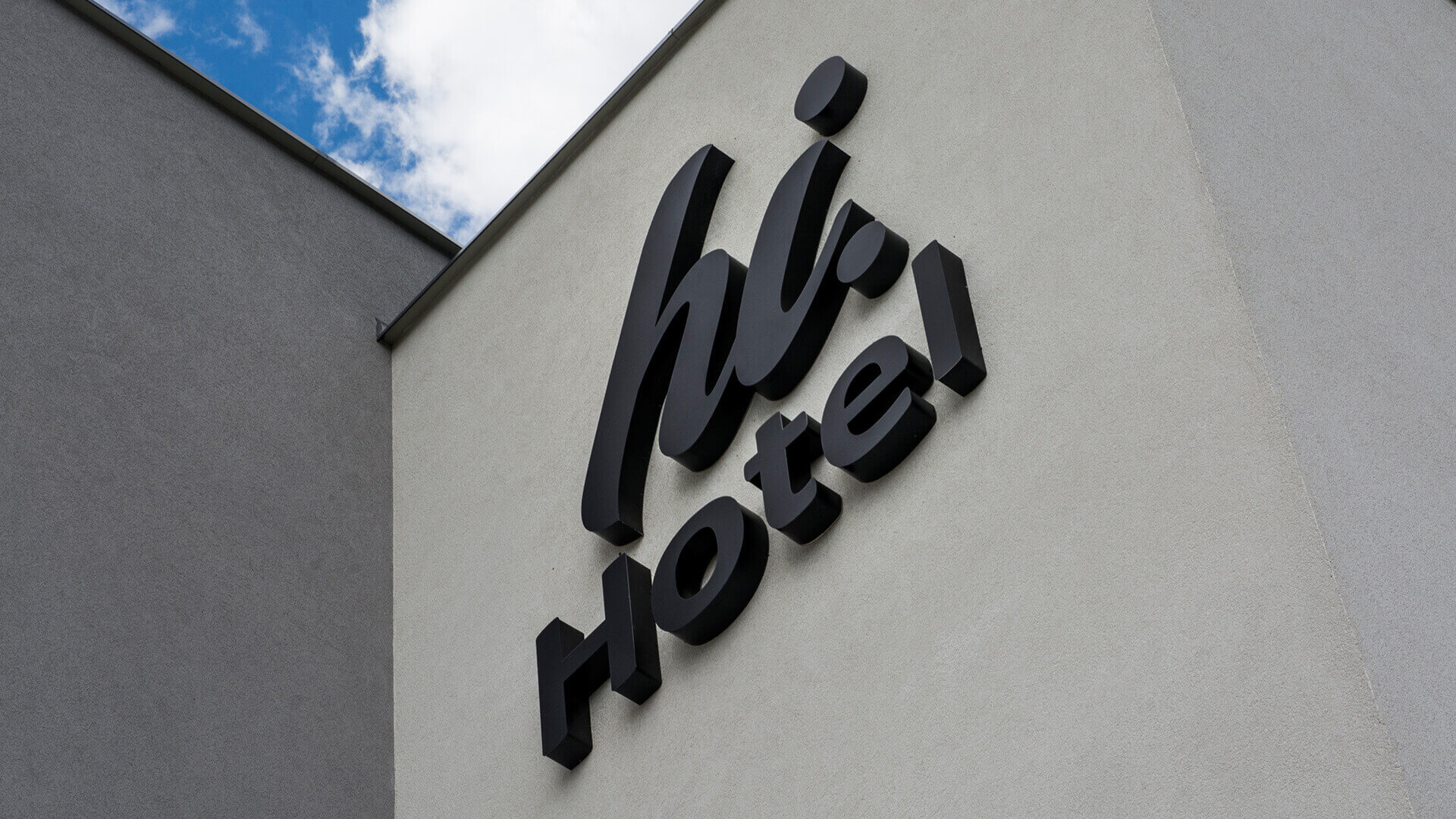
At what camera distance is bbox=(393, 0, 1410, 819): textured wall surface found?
2.19 metres

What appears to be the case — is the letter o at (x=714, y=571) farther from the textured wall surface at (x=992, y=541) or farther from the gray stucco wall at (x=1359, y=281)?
the gray stucco wall at (x=1359, y=281)

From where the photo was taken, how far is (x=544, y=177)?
4.95 m

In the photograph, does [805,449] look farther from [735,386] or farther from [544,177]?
[544,177]

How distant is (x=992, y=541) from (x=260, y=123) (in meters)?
3.98

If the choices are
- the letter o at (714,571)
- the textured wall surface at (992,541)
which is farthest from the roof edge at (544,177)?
the letter o at (714,571)

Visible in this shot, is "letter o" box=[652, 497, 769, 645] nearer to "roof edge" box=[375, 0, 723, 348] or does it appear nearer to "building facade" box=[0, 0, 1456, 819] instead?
"building facade" box=[0, 0, 1456, 819]

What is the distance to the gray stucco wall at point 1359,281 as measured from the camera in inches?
83.9

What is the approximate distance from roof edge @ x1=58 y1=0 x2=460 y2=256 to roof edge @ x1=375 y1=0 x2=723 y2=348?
0.66 metres

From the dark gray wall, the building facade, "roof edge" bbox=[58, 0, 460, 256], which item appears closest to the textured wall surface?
the building facade

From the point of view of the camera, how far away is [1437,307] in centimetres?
294

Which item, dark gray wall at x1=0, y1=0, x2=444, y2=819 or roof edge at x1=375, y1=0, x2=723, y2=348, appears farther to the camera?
roof edge at x1=375, y1=0, x2=723, y2=348

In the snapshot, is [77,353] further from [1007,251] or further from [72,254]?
[1007,251]

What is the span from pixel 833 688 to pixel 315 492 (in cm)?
251

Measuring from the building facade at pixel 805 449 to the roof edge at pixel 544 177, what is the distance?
0.02 m
